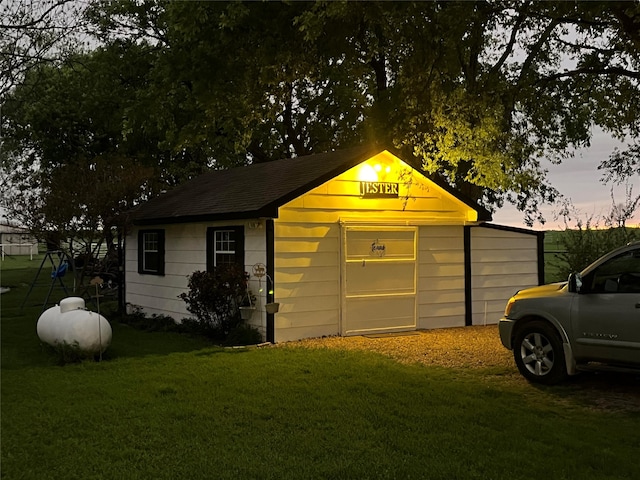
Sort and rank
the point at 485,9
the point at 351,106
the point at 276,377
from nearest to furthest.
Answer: the point at 276,377, the point at 485,9, the point at 351,106

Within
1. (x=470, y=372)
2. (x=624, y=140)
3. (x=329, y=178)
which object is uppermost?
(x=624, y=140)

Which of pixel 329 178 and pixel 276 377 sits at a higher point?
pixel 329 178

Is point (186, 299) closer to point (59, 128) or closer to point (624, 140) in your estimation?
point (624, 140)

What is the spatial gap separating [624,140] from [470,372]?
10.7 meters

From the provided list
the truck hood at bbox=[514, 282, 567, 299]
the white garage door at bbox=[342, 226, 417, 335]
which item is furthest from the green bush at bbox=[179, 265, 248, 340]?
the truck hood at bbox=[514, 282, 567, 299]

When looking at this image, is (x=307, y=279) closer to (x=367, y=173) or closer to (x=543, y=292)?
(x=367, y=173)

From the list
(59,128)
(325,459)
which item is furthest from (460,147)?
(59,128)

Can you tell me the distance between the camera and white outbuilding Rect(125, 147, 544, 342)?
12.2 metres

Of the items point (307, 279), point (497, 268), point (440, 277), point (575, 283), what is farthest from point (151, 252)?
point (575, 283)

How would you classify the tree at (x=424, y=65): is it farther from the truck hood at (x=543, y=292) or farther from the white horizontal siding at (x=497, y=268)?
the truck hood at (x=543, y=292)

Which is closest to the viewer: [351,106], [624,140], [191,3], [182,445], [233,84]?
[182,445]

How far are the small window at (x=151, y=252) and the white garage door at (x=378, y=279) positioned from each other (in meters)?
5.07

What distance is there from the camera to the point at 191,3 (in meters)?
12.6

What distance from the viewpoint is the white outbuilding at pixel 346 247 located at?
12203 millimetres
